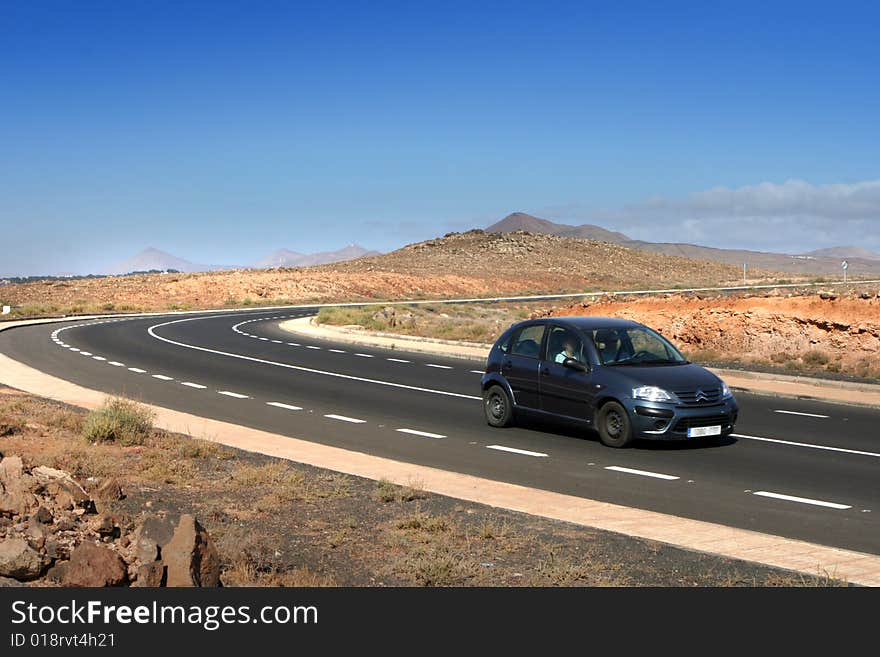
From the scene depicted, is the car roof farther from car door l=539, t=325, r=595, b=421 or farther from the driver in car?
the driver in car

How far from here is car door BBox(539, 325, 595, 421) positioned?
14.2 metres

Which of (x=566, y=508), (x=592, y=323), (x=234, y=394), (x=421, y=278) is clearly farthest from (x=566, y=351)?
(x=421, y=278)

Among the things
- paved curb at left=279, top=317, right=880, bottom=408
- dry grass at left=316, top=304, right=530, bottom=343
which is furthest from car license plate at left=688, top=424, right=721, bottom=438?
dry grass at left=316, top=304, right=530, bottom=343

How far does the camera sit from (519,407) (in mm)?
15359

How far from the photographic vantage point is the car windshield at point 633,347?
14398 mm

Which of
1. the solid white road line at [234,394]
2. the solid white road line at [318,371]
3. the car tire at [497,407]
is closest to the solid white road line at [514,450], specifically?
the car tire at [497,407]

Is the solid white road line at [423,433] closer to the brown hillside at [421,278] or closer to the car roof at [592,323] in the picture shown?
the car roof at [592,323]

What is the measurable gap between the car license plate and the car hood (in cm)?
52

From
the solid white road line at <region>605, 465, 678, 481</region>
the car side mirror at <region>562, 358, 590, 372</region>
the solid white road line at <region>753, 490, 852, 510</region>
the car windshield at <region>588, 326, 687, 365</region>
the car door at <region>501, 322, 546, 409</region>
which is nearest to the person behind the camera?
the solid white road line at <region>753, 490, 852, 510</region>

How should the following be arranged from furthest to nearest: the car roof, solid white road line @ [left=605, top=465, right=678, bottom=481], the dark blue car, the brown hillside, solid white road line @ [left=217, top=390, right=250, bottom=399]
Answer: the brown hillside < solid white road line @ [left=217, top=390, right=250, bottom=399] < the car roof < the dark blue car < solid white road line @ [left=605, top=465, right=678, bottom=481]

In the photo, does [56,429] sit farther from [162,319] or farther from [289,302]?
[289,302]

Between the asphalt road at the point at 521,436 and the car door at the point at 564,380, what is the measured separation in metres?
0.49

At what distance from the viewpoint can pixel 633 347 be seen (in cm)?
1477
